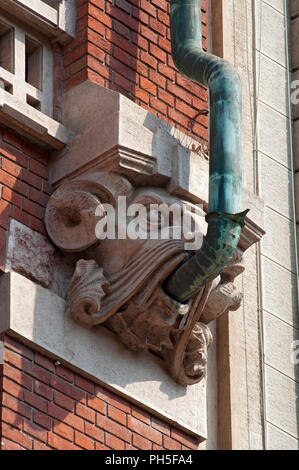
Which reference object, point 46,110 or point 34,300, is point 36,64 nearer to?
point 46,110

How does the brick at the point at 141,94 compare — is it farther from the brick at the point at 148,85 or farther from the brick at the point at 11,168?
the brick at the point at 11,168

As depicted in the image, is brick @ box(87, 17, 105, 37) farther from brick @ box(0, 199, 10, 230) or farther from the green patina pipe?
brick @ box(0, 199, 10, 230)

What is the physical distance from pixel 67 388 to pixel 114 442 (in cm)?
38

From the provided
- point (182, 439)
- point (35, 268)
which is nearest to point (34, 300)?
point (35, 268)

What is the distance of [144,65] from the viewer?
36.1 ft

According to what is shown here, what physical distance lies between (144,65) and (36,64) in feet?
2.11

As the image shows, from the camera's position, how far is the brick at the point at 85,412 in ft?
32.4

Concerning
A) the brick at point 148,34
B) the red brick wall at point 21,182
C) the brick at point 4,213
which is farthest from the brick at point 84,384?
the brick at point 148,34

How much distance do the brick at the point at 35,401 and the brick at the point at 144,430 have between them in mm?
584

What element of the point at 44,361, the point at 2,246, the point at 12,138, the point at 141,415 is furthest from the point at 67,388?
the point at 12,138

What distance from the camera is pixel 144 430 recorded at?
399 inches

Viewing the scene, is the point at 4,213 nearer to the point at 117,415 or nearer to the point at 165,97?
the point at 117,415

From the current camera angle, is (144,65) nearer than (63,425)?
No

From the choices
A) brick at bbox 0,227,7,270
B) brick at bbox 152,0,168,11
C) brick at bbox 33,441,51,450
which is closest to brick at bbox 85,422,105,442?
brick at bbox 33,441,51,450
